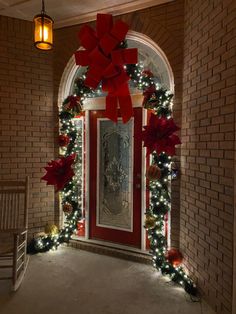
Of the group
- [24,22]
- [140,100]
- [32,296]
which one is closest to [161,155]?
[140,100]

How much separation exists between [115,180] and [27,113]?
4.94 feet

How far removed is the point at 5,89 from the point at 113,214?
86.3 inches

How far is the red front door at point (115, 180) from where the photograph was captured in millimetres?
3693

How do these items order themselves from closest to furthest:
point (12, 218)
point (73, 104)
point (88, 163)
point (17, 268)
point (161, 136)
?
1. point (161, 136)
2. point (17, 268)
3. point (12, 218)
4. point (73, 104)
5. point (88, 163)

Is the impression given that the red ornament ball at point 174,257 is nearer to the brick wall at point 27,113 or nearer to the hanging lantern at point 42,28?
the brick wall at point 27,113

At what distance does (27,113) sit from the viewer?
386 cm

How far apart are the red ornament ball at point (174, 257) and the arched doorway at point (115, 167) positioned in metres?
0.55

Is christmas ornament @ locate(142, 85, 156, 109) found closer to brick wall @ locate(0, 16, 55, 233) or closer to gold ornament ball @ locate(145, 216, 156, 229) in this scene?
gold ornament ball @ locate(145, 216, 156, 229)

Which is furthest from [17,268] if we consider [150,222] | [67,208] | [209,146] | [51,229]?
[209,146]

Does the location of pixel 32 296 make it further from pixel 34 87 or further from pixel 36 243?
pixel 34 87

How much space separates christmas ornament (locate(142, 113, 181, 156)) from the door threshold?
149 centimetres

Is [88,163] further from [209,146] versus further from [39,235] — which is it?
[209,146]

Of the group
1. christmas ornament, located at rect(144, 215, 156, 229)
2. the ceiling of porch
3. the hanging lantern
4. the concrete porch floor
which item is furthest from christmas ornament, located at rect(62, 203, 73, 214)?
the ceiling of porch

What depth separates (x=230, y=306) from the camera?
2254mm
